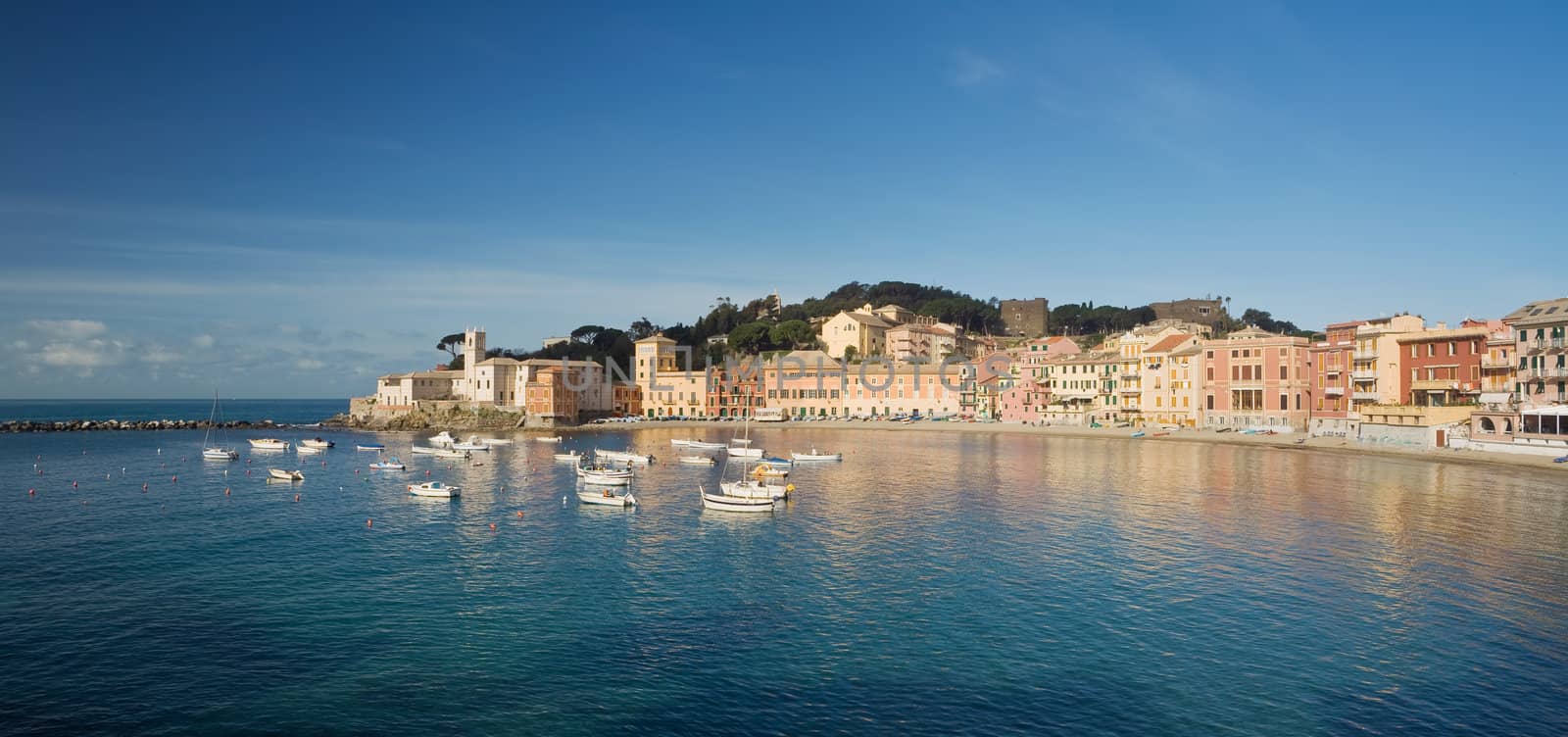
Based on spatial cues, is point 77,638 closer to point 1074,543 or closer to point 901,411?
point 1074,543

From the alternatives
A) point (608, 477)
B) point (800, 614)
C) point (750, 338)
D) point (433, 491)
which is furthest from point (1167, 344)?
point (800, 614)

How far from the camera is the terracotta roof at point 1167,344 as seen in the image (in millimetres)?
90331

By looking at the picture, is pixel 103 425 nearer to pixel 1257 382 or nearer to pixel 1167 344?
pixel 1167 344

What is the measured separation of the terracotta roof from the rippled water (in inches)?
1881

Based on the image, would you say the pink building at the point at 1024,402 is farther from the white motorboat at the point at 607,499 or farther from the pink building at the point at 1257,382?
the white motorboat at the point at 607,499

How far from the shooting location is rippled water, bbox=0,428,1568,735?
16.9 metres

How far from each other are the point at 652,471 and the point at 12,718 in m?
41.5

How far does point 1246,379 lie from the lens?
79.5 metres

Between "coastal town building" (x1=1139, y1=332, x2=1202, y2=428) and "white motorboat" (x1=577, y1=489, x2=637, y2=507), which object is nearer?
"white motorboat" (x1=577, y1=489, x2=637, y2=507)

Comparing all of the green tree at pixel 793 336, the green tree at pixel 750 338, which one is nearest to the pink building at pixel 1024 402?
the green tree at pixel 793 336

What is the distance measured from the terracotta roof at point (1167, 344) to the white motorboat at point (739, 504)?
64.0m

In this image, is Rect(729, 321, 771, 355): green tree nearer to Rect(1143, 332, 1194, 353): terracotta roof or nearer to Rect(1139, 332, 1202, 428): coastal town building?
Rect(1139, 332, 1202, 428): coastal town building

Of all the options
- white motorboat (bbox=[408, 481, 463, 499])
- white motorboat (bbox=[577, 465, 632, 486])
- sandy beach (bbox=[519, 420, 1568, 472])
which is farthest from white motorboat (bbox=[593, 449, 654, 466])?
sandy beach (bbox=[519, 420, 1568, 472])

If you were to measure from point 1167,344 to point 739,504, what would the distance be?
67.1m
